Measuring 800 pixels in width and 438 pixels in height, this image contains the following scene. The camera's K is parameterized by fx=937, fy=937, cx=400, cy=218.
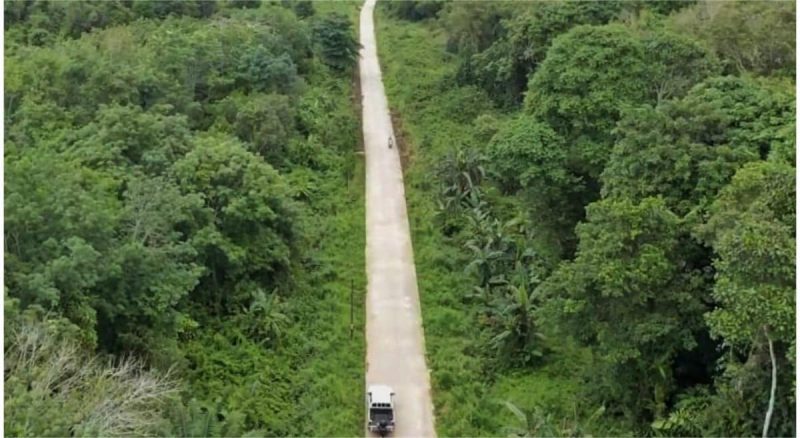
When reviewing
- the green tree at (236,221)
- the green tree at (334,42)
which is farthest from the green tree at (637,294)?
the green tree at (334,42)

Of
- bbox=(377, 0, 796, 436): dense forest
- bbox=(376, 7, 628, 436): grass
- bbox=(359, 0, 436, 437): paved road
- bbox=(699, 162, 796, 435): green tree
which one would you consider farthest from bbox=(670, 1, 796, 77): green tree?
bbox=(699, 162, 796, 435): green tree

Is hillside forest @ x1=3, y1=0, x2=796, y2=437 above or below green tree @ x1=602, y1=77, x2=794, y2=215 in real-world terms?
below

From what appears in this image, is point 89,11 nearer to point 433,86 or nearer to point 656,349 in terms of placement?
point 433,86

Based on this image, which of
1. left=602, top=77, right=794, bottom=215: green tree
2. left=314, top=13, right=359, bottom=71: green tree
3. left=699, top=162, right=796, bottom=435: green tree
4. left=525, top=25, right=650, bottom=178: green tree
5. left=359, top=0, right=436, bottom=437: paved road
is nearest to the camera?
left=699, top=162, right=796, bottom=435: green tree

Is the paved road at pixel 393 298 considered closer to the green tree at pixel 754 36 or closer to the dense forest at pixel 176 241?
the dense forest at pixel 176 241

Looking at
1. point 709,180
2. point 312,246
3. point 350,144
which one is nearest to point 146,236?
point 312,246

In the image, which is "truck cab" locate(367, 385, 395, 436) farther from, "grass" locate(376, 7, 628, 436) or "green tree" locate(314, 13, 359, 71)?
"green tree" locate(314, 13, 359, 71)

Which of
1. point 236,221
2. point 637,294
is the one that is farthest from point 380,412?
point 236,221

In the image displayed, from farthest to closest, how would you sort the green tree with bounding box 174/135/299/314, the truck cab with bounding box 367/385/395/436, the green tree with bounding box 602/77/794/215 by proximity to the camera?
the green tree with bounding box 174/135/299/314 < the green tree with bounding box 602/77/794/215 < the truck cab with bounding box 367/385/395/436

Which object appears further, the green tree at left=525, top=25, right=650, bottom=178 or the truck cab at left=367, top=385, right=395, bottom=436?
the green tree at left=525, top=25, right=650, bottom=178
